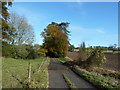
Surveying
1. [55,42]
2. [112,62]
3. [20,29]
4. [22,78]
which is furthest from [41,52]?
[22,78]

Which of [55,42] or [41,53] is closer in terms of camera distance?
[41,53]

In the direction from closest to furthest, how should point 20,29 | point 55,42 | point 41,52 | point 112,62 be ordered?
point 112,62 < point 20,29 < point 41,52 < point 55,42

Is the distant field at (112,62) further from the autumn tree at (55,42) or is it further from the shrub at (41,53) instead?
the autumn tree at (55,42)

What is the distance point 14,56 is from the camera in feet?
88.5

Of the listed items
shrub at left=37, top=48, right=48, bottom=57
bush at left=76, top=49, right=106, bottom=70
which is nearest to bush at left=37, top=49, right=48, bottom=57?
shrub at left=37, top=48, right=48, bottom=57

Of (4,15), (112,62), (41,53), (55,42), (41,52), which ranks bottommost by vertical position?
(112,62)

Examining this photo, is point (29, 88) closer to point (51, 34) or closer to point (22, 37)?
point (22, 37)

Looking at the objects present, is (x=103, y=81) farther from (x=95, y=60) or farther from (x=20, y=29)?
(x=20, y=29)

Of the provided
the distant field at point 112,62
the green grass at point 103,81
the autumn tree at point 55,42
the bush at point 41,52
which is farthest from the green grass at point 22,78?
the autumn tree at point 55,42

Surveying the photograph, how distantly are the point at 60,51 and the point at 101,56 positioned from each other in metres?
23.6

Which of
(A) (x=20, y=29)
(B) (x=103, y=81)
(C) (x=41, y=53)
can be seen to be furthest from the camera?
(C) (x=41, y=53)

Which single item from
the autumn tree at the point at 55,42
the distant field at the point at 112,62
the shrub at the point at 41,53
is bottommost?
the distant field at the point at 112,62

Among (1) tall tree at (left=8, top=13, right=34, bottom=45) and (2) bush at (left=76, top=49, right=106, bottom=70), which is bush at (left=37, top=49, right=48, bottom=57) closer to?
(1) tall tree at (left=8, top=13, right=34, bottom=45)

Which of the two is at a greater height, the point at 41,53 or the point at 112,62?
the point at 41,53
